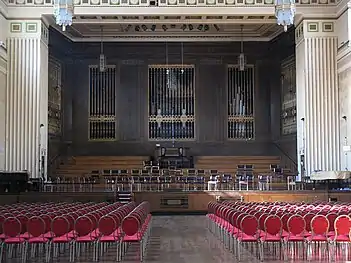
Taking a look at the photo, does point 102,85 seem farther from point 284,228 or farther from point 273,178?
point 284,228

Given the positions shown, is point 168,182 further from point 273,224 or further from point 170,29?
point 273,224

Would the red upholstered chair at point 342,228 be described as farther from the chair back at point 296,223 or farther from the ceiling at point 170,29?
the ceiling at point 170,29

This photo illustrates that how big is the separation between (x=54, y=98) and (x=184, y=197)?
33.1 ft

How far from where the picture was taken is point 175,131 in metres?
30.3

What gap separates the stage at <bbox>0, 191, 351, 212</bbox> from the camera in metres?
20.9

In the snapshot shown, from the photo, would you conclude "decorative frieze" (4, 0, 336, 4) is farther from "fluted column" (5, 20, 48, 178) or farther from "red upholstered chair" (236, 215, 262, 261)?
"red upholstered chair" (236, 215, 262, 261)

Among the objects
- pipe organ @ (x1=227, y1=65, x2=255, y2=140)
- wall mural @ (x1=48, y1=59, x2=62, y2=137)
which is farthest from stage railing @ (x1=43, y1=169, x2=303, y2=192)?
→ pipe organ @ (x1=227, y1=65, x2=255, y2=140)

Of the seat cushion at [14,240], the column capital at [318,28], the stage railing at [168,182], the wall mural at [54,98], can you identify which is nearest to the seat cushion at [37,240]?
the seat cushion at [14,240]

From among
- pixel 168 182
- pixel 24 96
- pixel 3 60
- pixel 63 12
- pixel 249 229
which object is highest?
pixel 63 12

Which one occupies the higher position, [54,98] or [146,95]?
[146,95]

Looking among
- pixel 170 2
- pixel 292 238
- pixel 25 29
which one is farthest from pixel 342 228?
pixel 25 29

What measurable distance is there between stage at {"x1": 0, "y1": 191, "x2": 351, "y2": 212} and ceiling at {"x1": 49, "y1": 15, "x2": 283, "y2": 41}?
788cm

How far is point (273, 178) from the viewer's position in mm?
25141

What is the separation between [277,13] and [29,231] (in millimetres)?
11371
